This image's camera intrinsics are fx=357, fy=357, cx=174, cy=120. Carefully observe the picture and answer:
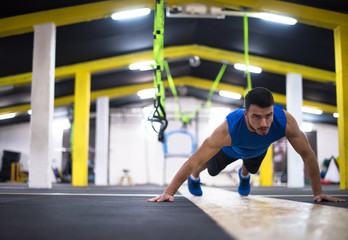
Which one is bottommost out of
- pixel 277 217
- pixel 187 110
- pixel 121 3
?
pixel 277 217

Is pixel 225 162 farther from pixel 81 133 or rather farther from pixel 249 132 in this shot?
pixel 81 133

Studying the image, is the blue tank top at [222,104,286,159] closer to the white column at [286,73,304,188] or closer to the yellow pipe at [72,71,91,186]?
the white column at [286,73,304,188]

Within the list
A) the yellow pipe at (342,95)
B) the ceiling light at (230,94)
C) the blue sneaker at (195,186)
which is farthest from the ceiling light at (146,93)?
the blue sneaker at (195,186)

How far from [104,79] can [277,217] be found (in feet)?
34.8

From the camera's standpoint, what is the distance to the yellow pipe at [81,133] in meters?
9.30


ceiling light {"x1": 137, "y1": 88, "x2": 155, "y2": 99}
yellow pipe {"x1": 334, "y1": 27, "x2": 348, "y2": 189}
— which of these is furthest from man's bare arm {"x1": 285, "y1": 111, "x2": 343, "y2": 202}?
ceiling light {"x1": 137, "y1": 88, "x2": 155, "y2": 99}

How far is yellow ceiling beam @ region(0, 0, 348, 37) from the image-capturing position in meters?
6.62

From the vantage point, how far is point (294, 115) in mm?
9477

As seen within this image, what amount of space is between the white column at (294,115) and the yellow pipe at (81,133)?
5.35 m

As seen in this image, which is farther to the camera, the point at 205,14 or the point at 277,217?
the point at 205,14

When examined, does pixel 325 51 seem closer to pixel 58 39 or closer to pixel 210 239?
pixel 58 39

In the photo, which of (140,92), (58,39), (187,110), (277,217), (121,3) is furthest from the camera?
(187,110)

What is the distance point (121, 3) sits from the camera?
6.78 m

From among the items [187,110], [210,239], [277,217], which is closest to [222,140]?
[277,217]
